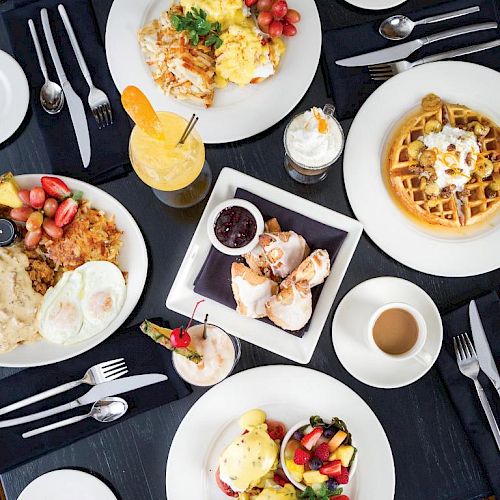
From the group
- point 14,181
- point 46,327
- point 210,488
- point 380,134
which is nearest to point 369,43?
point 380,134

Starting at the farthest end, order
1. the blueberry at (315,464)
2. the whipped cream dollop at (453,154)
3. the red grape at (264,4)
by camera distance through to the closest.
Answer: the red grape at (264,4)
the whipped cream dollop at (453,154)
the blueberry at (315,464)

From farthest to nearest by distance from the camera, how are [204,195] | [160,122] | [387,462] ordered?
1. [204,195]
2. [387,462]
3. [160,122]

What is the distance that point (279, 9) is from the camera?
2.18 metres

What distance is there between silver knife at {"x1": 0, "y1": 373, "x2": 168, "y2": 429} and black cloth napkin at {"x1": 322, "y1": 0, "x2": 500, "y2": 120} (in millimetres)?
1125

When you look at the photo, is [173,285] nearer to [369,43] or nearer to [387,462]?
[387,462]

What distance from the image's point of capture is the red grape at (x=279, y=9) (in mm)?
2172

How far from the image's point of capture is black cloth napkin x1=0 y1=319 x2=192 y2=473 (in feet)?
7.35

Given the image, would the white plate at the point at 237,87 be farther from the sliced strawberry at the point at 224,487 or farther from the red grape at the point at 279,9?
the sliced strawberry at the point at 224,487

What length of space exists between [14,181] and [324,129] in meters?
1.04

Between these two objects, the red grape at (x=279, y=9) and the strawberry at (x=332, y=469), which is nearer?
the strawberry at (x=332, y=469)

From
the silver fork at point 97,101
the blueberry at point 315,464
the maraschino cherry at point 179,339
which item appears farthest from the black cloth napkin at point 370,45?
the blueberry at point 315,464

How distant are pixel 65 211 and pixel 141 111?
19.7 inches

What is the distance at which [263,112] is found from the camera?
88.0 inches

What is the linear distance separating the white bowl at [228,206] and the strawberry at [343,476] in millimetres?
749
